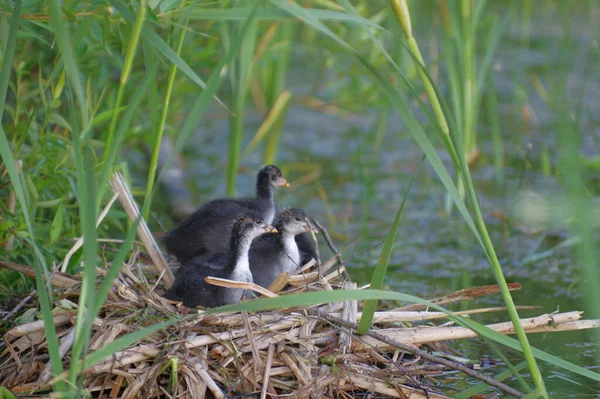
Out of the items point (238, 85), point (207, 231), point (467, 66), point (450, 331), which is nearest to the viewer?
point (450, 331)

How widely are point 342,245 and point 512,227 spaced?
46.5 inches

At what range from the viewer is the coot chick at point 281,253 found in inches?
181

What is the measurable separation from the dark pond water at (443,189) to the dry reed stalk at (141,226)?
3.11 feet

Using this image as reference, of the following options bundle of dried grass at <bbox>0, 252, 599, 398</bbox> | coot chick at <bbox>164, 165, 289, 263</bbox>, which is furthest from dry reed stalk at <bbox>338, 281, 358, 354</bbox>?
coot chick at <bbox>164, 165, 289, 263</bbox>

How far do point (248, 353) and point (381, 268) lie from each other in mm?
708

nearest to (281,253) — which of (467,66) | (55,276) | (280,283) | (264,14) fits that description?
(280,283)

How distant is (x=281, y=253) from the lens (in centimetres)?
470

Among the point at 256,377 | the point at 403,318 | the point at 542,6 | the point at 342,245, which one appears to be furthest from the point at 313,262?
the point at 542,6

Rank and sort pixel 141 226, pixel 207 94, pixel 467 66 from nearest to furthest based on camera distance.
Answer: pixel 207 94, pixel 141 226, pixel 467 66

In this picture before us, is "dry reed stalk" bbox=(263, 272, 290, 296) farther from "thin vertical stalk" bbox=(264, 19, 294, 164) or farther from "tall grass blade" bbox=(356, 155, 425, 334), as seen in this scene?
"thin vertical stalk" bbox=(264, 19, 294, 164)

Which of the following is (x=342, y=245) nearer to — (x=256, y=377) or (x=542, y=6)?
(x=256, y=377)

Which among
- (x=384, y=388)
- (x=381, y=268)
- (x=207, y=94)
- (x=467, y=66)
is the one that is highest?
(x=207, y=94)

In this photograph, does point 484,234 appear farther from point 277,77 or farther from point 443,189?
point 443,189

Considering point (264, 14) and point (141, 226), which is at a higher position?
point (264, 14)
